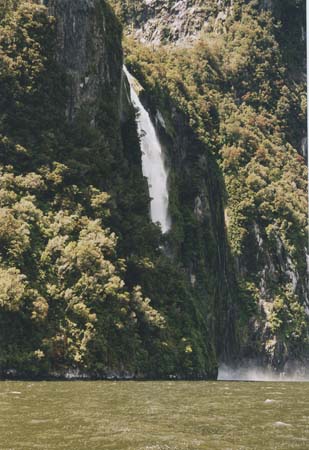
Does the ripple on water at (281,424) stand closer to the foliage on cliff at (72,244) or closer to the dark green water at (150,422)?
the dark green water at (150,422)

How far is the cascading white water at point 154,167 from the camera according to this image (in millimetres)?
74938

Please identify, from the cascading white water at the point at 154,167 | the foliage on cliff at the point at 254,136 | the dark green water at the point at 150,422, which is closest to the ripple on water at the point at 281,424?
the dark green water at the point at 150,422

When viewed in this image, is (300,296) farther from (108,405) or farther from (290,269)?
(108,405)

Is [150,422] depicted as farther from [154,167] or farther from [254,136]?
[254,136]

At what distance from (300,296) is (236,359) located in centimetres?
1526

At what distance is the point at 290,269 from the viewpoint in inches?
3688

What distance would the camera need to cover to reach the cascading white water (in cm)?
7494

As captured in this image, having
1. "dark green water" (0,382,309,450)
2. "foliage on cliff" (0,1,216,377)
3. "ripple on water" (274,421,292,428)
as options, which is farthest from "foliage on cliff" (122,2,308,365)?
"ripple on water" (274,421,292,428)

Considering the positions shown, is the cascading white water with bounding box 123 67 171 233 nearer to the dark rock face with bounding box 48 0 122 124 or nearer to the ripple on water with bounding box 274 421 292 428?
the dark rock face with bounding box 48 0 122 124

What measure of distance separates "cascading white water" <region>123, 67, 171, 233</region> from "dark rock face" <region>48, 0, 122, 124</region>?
27.1ft

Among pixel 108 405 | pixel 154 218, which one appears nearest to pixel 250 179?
pixel 154 218

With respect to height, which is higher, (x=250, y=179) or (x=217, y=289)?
(x=250, y=179)

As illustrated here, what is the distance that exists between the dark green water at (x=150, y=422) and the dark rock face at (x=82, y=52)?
126 ft

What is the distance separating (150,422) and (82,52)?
49322mm
